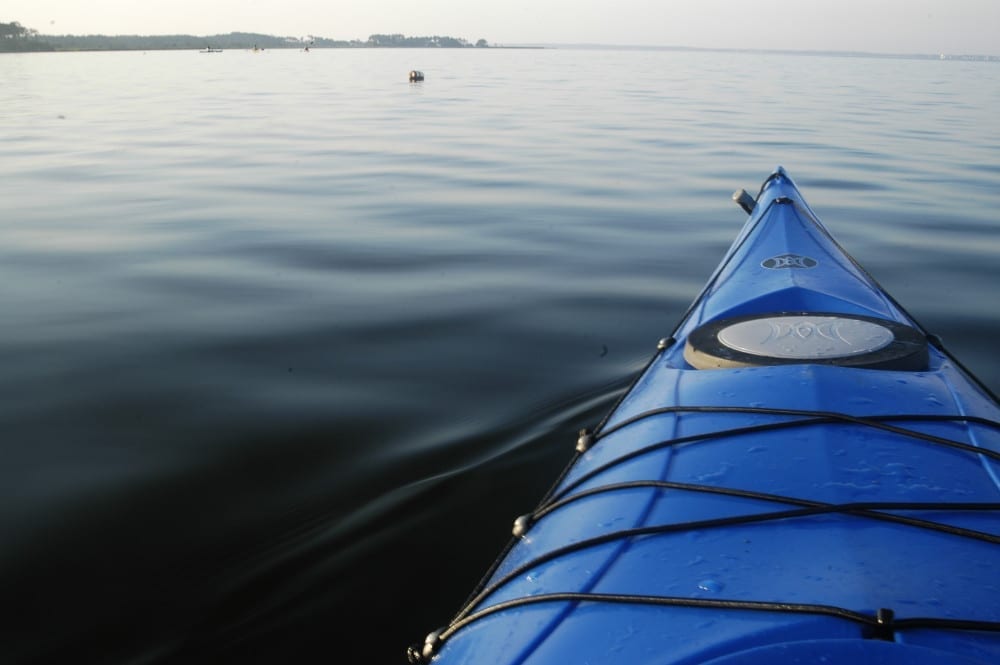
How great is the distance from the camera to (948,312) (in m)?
6.40

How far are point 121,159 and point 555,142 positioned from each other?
7.25 metres

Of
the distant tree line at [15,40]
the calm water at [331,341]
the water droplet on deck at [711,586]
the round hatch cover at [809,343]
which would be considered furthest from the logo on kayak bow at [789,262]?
the distant tree line at [15,40]

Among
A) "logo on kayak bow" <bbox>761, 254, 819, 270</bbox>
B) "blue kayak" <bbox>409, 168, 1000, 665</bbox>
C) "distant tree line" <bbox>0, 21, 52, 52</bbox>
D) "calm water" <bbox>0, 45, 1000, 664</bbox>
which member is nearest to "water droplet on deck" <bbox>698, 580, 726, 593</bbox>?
"blue kayak" <bbox>409, 168, 1000, 665</bbox>

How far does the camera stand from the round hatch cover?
3092 millimetres

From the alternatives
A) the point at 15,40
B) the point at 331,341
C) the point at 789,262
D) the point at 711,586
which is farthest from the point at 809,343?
the point at 15,40

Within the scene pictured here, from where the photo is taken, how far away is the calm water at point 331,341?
319 cm

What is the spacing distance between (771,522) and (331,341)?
3.89 meters

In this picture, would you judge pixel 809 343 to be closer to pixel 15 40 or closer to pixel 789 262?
pixel 789 262

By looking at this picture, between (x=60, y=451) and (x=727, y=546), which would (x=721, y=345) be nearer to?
(x=727, y=546)

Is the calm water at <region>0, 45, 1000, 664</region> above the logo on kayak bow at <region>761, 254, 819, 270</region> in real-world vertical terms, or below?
below

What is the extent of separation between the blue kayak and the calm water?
906 mm

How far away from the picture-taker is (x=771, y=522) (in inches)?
85.7

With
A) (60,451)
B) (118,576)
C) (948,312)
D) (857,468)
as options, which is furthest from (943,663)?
(948,312)

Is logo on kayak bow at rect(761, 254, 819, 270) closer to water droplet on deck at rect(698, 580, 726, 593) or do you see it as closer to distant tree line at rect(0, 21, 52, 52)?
water droplet on deck at rect(698, 580, 726, 593)
